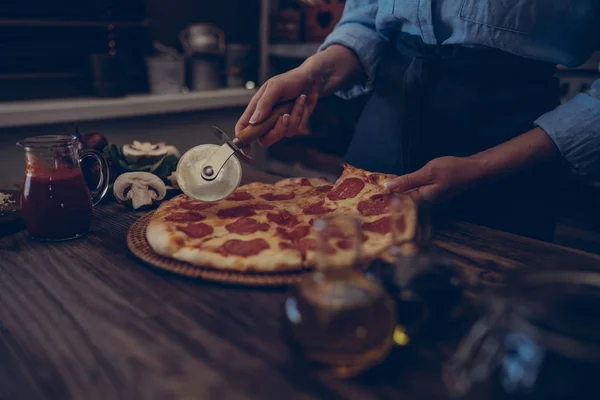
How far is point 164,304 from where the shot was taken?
3.03 ft

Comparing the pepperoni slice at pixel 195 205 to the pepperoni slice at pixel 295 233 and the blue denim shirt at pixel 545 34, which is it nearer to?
the pepperoni slice at pixel 295 233

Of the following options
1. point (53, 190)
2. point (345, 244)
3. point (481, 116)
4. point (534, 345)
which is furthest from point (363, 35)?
point (534, 345)

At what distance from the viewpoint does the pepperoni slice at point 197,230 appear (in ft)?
3.81

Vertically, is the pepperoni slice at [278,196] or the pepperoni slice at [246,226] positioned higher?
the pepperoni slice at [246,226]

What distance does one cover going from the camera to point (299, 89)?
5.18ft

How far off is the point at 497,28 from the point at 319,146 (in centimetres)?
223

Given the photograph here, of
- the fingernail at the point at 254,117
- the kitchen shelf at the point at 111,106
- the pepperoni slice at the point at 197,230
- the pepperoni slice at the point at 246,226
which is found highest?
the fingernail at the point at 254,117

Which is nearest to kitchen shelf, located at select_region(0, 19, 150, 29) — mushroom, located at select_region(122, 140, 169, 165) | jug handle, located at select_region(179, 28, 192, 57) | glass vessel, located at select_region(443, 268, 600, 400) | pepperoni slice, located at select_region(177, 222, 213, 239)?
jug handle, located at select_region(179, 28, 192, 57)

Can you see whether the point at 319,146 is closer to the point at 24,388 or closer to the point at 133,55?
the point at 133,55

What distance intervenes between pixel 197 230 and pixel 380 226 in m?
0.42

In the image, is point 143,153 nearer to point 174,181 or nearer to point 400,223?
point 174,181

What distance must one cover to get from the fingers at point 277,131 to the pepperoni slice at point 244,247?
17.7 inches

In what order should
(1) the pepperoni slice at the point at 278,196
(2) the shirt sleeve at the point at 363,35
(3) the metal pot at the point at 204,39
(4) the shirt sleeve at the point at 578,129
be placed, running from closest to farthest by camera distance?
(4) the shirt sleeve at the point at 578,129, (1) the pepperoni slice at the point at 278,196, (2) the shirt sleeve at the point at 363,35, (3) the metal pot at the point at 204,39

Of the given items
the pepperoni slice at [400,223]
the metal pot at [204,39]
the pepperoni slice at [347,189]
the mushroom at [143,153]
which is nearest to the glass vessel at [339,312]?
the pepperoni slice at [400,223]
